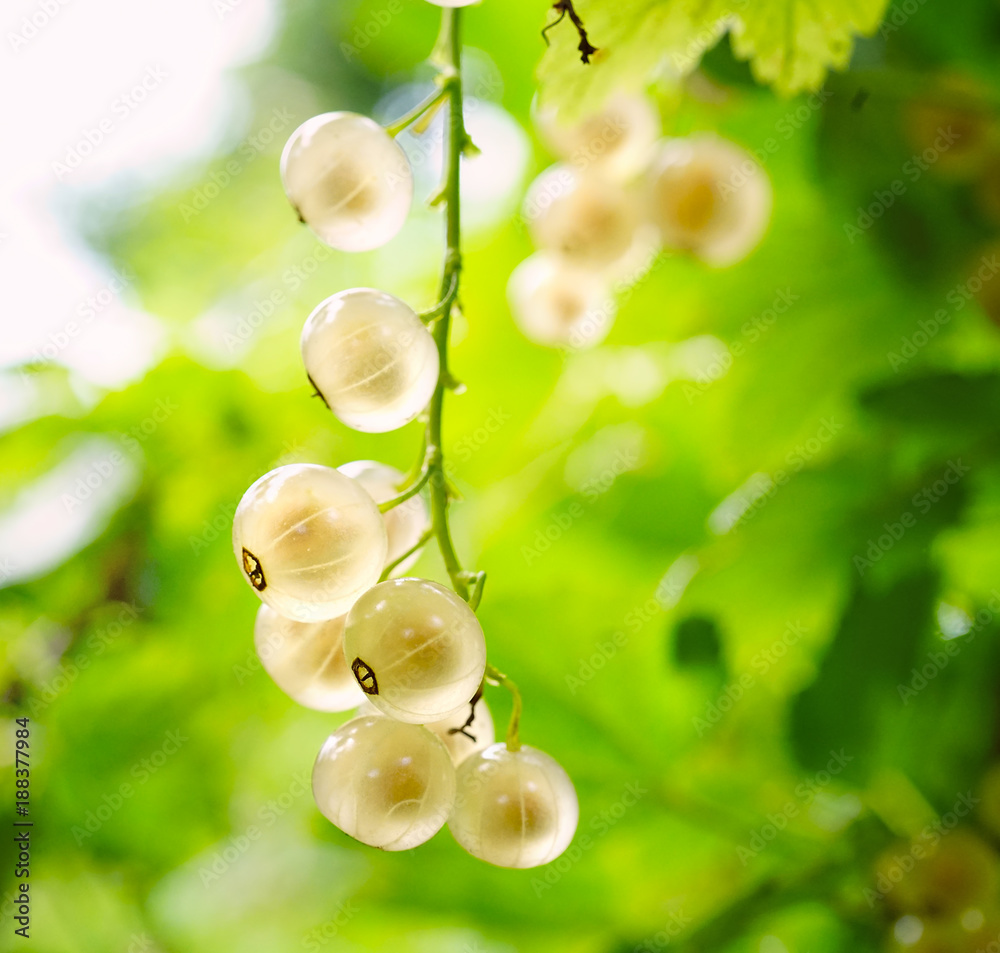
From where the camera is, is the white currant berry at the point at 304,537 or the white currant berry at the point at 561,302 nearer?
the white currant berry at the point at 304,537

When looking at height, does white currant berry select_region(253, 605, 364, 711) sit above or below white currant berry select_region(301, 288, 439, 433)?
below

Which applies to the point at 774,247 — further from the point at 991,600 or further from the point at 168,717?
the point at 168,717

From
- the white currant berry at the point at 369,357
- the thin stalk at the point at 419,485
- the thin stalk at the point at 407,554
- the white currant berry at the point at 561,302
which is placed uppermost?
the white currant berry at the point at 369,357

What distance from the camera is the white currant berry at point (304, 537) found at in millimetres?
→ 259

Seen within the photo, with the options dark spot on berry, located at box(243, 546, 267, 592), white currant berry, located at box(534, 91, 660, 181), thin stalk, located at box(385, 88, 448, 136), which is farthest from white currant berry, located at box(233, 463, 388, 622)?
white currant berry, located at box(534, 91, 660, 181)

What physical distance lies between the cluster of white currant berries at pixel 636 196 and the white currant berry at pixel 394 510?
243 mm

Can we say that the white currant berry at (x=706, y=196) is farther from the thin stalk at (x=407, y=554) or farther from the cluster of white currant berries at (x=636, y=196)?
the thin stalk at (x=407, y=554)

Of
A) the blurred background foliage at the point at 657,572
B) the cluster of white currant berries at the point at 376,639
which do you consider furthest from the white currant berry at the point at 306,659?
the blurred background foliage at the point at 657,572

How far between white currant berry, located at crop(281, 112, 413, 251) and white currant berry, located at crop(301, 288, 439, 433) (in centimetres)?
5

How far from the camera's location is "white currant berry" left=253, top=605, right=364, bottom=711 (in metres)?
0.29

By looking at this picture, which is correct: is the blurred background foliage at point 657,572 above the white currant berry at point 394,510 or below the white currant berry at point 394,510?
below

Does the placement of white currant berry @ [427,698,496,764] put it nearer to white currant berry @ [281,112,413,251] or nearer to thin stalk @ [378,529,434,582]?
thin stalk @ [378,529,434,582]

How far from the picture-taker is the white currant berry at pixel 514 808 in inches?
11.0

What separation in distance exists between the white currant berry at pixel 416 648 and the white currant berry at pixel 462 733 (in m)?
0.05
